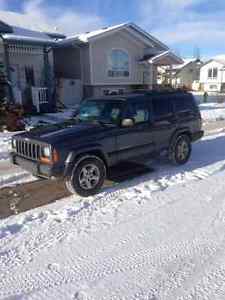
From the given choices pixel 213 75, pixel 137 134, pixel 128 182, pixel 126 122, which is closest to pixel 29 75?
pixel 137 134

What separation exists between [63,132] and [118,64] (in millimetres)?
17782

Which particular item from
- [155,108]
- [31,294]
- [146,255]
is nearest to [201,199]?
[146,255]

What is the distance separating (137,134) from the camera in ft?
19.7

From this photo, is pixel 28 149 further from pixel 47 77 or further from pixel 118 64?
pixel 118 64

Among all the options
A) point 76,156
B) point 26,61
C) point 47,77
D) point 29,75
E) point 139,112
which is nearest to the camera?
point 76,156

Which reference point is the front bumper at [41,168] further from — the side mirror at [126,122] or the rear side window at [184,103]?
the rear side window at [184,103]

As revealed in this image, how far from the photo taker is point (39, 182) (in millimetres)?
6004

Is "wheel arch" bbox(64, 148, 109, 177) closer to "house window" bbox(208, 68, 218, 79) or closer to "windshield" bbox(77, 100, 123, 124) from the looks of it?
"windshield" bbox(77, 100, 123, 124)

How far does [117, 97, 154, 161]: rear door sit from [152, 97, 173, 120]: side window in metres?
0.22

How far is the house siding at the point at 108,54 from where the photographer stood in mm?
20266

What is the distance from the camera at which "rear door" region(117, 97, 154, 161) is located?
5.77 m

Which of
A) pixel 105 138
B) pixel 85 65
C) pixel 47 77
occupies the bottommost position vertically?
pixel 105 138

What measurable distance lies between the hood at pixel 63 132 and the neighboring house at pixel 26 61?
10.6 m

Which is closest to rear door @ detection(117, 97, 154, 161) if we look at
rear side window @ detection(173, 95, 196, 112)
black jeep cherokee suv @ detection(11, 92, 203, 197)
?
black jeep cherokee suv @ detection(11, 92, 203, 197)
